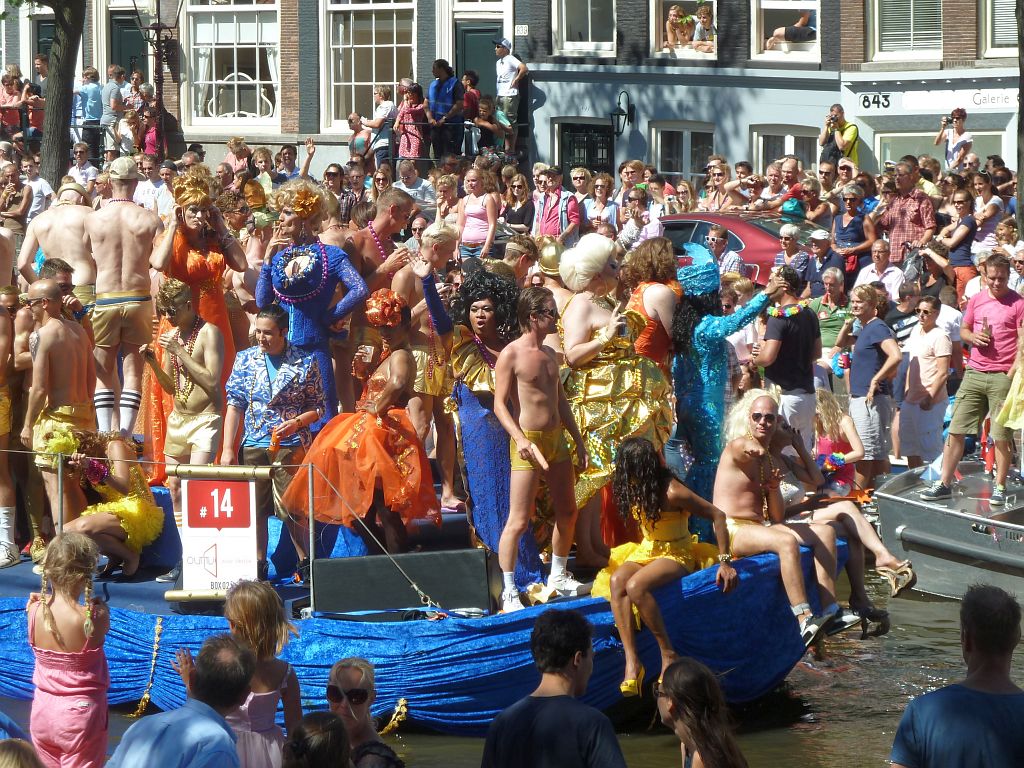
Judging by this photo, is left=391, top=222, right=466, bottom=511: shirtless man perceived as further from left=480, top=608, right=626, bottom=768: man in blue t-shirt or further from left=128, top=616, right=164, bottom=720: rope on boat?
left=480, top=608, right=626, bottom=768: man in blue t-shirt

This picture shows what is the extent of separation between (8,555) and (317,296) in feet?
7.20

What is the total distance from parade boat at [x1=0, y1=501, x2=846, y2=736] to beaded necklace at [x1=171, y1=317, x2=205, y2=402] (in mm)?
1426

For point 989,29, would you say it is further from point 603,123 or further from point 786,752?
point 786,752

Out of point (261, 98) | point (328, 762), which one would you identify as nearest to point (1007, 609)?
point (328, 762)

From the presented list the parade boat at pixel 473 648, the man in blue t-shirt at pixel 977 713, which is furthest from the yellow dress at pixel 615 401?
the man in blue t-shirt at pixel 977 713

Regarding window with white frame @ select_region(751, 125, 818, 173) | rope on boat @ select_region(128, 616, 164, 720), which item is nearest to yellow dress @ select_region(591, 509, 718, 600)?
rope on boat @ select_region(128, 616, 164, 720)

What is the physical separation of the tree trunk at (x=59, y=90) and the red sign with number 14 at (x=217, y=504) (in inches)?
553

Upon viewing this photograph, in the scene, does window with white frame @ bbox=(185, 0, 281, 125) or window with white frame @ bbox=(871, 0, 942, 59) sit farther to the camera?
window with white frame @ bbox=(185, 0, 281, 125)

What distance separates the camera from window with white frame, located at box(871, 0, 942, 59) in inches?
869

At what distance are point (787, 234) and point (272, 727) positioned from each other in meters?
10.3

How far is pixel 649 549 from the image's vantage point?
24.5 feet

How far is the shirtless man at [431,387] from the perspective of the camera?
9.46m

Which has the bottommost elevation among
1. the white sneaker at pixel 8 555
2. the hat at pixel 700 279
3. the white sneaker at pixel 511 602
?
the white sneaker at pixel 511 602

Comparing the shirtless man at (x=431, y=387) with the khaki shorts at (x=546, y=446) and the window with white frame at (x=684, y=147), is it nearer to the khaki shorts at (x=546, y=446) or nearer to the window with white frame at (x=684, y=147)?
the khaki shorts at (x=546, y=446)
